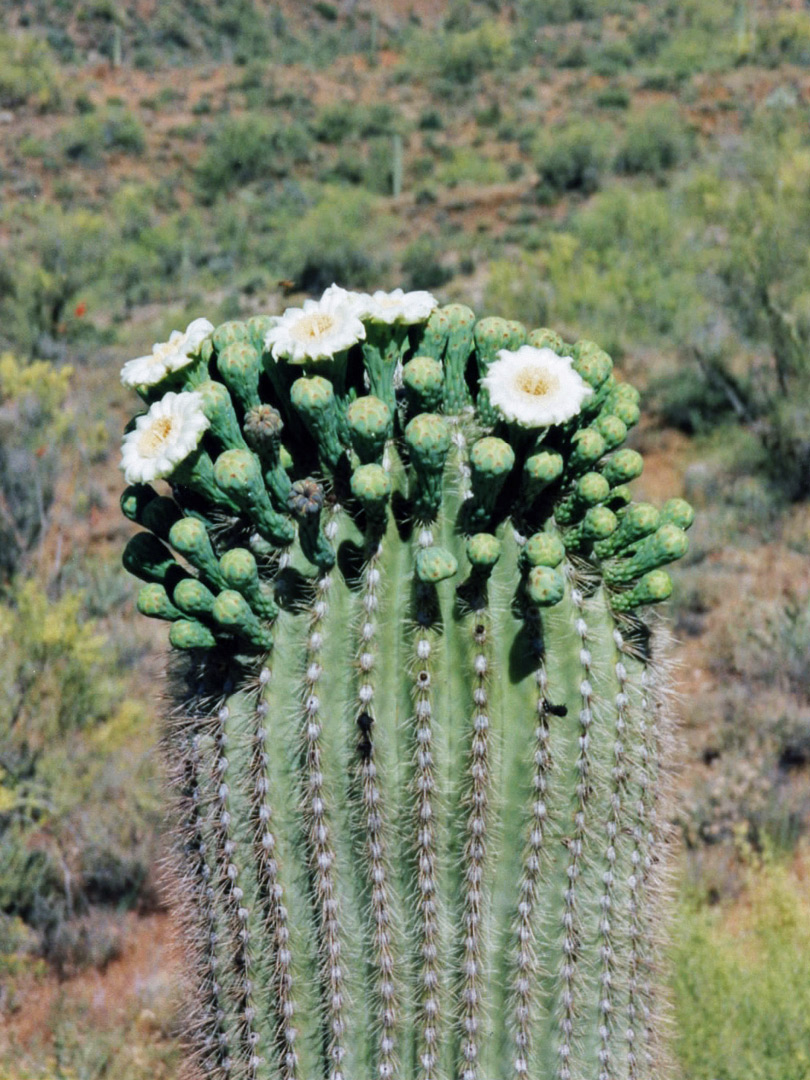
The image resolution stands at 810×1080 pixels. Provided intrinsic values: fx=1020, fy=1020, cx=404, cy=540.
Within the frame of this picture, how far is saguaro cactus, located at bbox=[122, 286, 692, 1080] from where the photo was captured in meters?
2.11

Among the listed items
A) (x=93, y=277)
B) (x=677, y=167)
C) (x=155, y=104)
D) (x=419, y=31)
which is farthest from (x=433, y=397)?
(x=419, y=31)

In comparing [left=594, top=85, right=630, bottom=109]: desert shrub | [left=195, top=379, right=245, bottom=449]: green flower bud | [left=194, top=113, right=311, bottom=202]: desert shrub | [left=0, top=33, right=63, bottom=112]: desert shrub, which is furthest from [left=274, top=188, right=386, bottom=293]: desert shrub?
[left=195, top=379, right=245, bottom=449]: green flower bud

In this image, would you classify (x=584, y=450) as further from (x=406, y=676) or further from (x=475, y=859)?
(x=475, y=859)

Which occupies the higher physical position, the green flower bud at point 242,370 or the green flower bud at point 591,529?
the green flower bud at point 242,370

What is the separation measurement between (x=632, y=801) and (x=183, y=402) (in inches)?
52.4

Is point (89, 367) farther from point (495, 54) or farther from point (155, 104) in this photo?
point (495, 54)

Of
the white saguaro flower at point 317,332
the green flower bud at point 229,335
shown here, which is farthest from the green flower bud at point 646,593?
the green flower bud at point 229,335

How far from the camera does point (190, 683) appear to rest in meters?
2.38

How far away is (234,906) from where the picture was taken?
2279mm

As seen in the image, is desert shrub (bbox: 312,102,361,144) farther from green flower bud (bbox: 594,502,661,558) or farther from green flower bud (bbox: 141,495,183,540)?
green flower bud (bbox: 594,502,661,558)

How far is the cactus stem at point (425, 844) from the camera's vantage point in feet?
6.85

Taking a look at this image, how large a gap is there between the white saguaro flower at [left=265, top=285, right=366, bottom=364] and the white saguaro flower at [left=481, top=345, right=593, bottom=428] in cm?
30

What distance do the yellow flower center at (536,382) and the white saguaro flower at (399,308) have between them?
267mm

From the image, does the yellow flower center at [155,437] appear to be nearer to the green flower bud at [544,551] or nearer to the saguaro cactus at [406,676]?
the saguaro cactus at [406,676]
